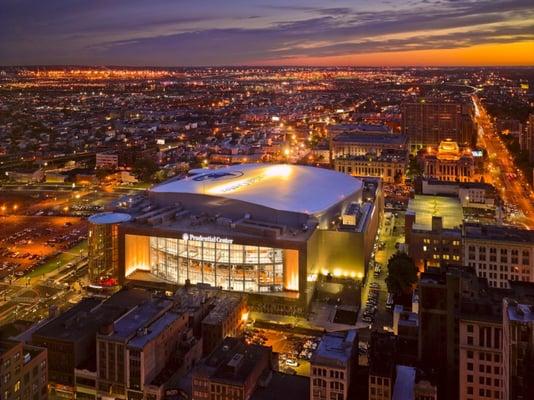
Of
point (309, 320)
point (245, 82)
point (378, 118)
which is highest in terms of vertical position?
point (245, 82)

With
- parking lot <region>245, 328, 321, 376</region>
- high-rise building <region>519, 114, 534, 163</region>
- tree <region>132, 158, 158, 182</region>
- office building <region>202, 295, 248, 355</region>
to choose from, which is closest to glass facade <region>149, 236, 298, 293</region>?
office building <region>202, 295, 248, 355</region>

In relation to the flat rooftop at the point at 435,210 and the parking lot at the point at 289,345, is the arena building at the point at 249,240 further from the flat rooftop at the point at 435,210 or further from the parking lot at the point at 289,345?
the flat rooftop at the point at 435,210

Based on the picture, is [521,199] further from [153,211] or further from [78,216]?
[78,216]

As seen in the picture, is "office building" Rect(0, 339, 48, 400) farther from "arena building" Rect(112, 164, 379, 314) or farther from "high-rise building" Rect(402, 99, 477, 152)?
"high-rise building" Rect(402, 99, 477, 152)

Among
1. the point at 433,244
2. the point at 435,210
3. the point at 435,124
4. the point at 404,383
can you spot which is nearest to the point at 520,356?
the point at 404,383

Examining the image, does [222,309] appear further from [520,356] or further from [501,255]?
[501,255]

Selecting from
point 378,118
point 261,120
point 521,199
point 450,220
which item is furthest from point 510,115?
point 450,220
